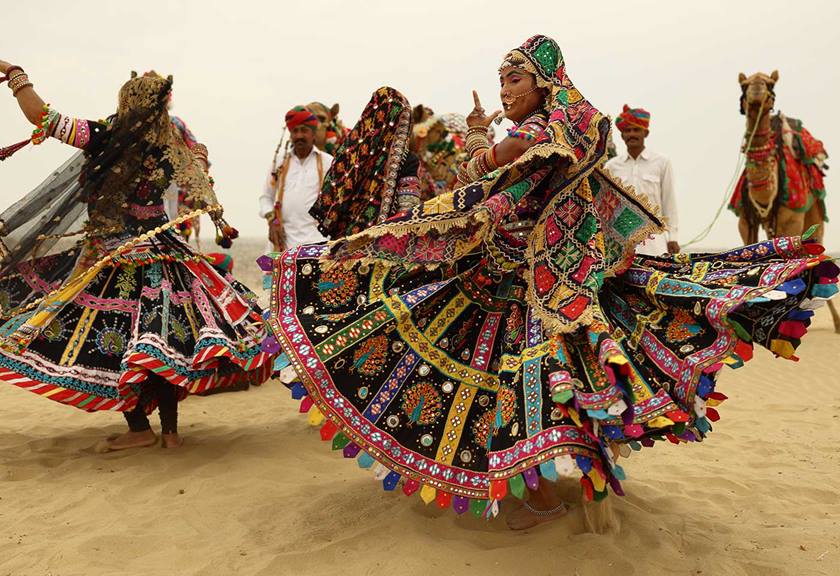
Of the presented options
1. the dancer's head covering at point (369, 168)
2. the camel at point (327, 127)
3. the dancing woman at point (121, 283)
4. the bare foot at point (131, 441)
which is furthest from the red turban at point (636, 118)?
the bare foot at point (131, 441)

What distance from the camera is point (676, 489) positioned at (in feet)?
14.1

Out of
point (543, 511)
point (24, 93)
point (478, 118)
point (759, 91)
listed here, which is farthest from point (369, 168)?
point (759, 91)

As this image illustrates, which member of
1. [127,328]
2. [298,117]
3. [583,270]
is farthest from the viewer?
[298,117]

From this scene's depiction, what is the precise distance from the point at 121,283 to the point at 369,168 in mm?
1694

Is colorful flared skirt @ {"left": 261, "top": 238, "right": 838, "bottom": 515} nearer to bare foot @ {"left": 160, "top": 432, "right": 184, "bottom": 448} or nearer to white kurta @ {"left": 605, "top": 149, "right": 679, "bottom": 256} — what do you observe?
bare foot @ {"left": 160, "top": 432, "right": 184, "bottom": 448}

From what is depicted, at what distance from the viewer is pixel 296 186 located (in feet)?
25.1

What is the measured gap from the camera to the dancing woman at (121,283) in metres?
4.59

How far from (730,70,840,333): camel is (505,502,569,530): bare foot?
6.08m

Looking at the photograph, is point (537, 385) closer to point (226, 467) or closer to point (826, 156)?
point (226, 467)

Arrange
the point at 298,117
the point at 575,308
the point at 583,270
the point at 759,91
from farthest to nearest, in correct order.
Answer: the point at 759,91 → the point at 298,117 → the point at 583,270 → the point at 575,308

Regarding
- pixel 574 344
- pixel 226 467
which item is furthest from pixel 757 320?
pixel 226 467

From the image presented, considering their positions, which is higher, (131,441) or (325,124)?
(325,124)

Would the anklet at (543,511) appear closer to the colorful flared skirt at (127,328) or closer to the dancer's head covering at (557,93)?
the dancer's head covering at (557,93)

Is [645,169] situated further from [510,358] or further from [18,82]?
[18,82]
